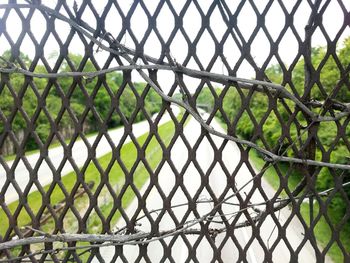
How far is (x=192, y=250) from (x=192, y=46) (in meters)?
0.91

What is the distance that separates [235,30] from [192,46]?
0.20m

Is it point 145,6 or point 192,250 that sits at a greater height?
point 145,6

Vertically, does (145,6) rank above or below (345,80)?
above

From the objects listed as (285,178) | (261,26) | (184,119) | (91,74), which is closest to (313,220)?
(285,178)

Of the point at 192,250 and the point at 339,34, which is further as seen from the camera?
the point at 192,250

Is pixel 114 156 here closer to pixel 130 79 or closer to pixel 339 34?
pixel 130 79

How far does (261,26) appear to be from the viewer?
1508 mm

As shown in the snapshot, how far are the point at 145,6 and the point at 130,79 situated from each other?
12.5 inches

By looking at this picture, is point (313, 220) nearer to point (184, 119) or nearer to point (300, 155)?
point (300, 155)

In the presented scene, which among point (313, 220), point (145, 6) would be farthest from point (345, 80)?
point (145, 6)

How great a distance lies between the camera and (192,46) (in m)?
1.52

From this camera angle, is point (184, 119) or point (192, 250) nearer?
point (184, 119)

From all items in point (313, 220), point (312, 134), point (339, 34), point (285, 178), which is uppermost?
point (339, 34)

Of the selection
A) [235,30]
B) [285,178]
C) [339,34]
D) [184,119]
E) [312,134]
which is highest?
[235,30]
